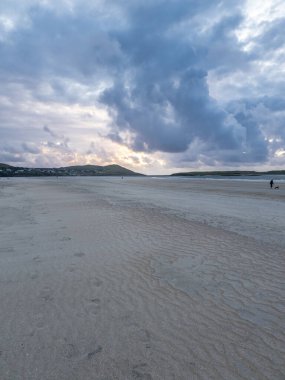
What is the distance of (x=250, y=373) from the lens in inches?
143

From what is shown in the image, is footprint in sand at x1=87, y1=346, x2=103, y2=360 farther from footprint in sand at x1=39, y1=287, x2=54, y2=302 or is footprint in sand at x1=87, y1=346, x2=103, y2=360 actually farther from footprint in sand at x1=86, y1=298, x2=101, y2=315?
footprint in sand at x1=39, y1=287, x2=54, y2=302

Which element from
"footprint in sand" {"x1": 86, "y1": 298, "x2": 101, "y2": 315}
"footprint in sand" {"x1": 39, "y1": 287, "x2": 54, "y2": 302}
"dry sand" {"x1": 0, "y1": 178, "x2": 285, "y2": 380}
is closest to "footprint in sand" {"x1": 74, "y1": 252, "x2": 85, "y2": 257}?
"dry sand" {"x1": 0, "y1": 178, "x2": 285, "y2": 380}

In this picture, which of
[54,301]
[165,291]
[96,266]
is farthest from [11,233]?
[165,291]

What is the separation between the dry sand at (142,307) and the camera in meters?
3.83

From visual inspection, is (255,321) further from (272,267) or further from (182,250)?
Result: (182,250)

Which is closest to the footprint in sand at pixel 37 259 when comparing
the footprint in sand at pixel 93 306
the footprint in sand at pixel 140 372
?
the footprint in sand at pixel 93 306

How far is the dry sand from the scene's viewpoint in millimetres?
3828

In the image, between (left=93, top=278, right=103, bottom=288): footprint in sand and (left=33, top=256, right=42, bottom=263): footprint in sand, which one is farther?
(left=33, top=256, right=42, bottom=263): footprint in sand

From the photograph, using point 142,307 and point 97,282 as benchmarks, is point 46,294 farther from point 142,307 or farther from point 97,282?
point 142,307

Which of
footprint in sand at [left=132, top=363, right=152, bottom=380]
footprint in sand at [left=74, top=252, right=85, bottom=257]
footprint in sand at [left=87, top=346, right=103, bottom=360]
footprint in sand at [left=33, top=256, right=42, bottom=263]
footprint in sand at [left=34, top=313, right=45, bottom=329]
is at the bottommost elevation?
footprint in sand at [left=132, top=363, right=152, bottom=380]

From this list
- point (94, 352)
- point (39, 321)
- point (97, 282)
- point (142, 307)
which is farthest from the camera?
point (97, 282)

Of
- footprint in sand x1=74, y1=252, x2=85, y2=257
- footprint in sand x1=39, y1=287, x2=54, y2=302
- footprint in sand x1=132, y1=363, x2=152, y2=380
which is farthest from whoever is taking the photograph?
footprint in sand x1=74, y1=252, x2=85, y2=257

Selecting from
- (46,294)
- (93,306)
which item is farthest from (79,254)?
(93,306)

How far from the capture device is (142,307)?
17.9 feet
